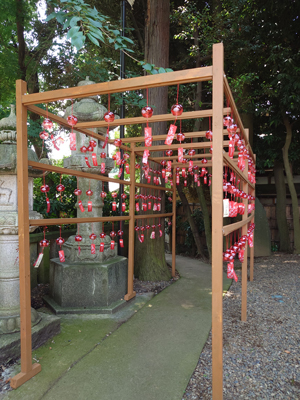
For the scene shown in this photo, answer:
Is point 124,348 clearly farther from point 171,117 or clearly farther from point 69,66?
point 69,66

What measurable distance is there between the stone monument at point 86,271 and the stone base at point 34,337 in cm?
57

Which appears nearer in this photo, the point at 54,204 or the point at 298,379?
the point at 298,379

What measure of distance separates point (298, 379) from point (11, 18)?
23.7 ft

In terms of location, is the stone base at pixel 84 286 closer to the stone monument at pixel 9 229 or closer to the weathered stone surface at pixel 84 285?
the weathered stone surface at pixel 84 285

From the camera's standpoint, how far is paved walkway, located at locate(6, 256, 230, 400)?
203 centimetres

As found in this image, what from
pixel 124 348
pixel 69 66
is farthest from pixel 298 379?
pixel 69 66

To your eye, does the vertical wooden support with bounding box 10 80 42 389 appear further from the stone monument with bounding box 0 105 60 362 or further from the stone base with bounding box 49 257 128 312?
the stone base with bounding box 49 257 128 312

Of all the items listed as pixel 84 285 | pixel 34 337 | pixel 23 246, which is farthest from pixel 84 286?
pixel 23 246

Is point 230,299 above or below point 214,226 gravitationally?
below

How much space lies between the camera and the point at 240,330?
10.0ft

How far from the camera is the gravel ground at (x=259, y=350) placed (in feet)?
6.77

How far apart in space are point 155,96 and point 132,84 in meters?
3.28

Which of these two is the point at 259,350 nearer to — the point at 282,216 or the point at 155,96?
the point at 155,96

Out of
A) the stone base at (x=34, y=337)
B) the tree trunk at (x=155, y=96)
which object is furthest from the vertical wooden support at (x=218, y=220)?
the tree trunk at (x=155, y=96)
